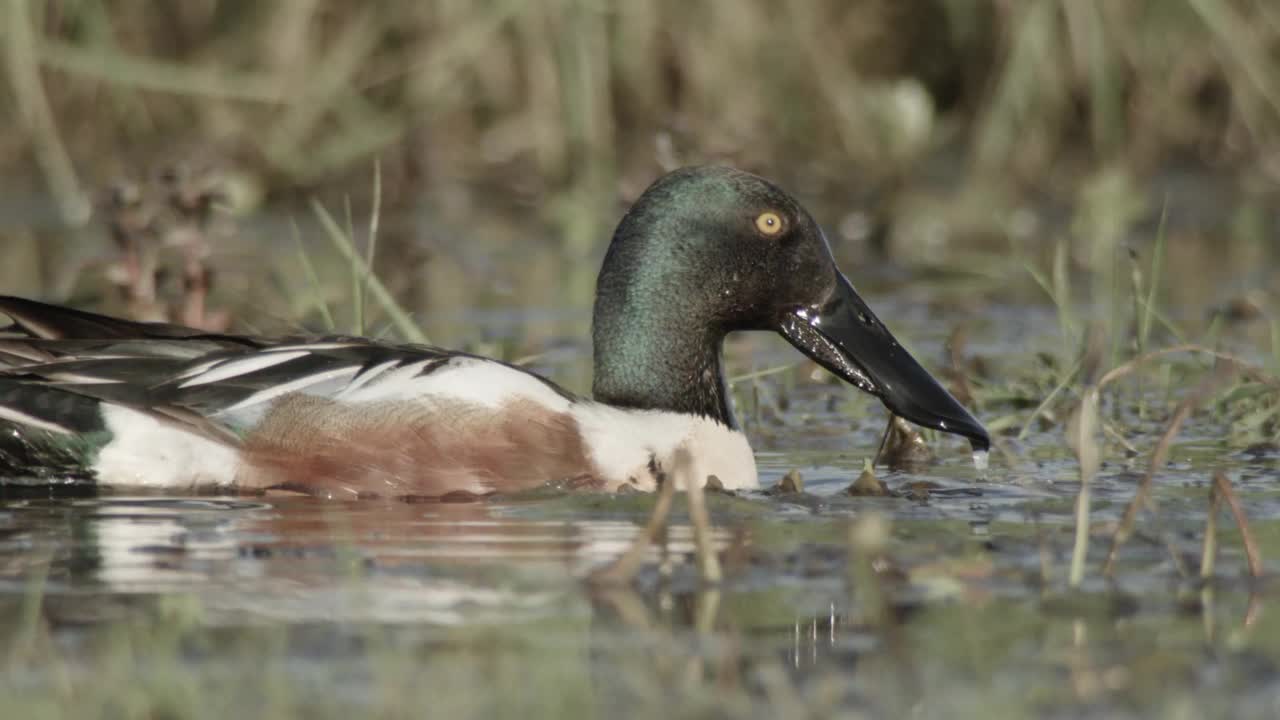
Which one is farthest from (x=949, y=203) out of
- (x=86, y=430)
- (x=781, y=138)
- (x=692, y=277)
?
(x=86, y=430)

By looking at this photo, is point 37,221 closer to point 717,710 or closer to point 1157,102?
point 1157,102

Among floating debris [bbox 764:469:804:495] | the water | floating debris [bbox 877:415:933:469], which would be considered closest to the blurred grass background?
floating debris [bbox 877:415:933:469]

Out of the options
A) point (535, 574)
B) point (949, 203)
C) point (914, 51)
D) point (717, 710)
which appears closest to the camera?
point (717, 710)

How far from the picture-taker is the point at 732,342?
7.96 m

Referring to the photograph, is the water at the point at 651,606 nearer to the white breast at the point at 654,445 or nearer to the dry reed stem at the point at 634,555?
the dry reed stem at the point at 634,555

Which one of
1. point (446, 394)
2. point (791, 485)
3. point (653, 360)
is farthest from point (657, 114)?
point (791, 485)

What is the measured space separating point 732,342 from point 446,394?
299 cm

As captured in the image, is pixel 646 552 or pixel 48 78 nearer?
pixel 646 552

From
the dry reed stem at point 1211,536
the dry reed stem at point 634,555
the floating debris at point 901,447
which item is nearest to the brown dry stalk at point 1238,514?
the dry reed stem at point 1211,536

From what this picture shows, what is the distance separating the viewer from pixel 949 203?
34.6 ft

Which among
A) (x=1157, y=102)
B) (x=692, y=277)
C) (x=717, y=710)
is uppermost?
(x=1157, y=102)

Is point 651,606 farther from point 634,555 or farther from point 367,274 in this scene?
point 367,274

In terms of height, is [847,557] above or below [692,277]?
below

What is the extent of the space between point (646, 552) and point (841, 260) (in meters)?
5.82
